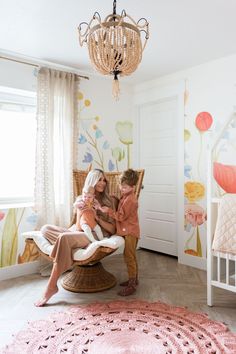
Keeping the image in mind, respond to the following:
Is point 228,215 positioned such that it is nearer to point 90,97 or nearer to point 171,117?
point 171,117

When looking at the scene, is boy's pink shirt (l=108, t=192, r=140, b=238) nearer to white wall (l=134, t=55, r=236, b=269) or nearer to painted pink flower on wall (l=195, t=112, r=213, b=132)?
white wall (l=134, t=55, r=236, b=269)

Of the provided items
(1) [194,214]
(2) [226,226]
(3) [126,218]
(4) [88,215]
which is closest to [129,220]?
(3) [126,218]

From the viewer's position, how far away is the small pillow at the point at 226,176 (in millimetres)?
3006

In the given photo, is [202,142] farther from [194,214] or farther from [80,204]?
[80,204]

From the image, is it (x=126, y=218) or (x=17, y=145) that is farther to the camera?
(x=17, y=145)

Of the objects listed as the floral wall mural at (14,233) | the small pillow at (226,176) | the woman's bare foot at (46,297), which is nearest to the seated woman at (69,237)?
the woman's bare foot at (46,297)

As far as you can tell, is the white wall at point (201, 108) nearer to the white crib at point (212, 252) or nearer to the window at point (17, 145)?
the white crib at point (212, 252)

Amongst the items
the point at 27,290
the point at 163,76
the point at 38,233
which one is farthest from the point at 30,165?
the point at 163,76

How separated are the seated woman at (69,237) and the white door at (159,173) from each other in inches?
47.5

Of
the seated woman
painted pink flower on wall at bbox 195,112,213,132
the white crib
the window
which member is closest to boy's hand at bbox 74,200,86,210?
the seated woman

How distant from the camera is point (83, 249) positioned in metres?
2.58

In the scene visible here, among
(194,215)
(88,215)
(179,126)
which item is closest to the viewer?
(88,215)

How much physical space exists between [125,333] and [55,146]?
6.91ft

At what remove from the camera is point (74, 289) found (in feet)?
9.00
